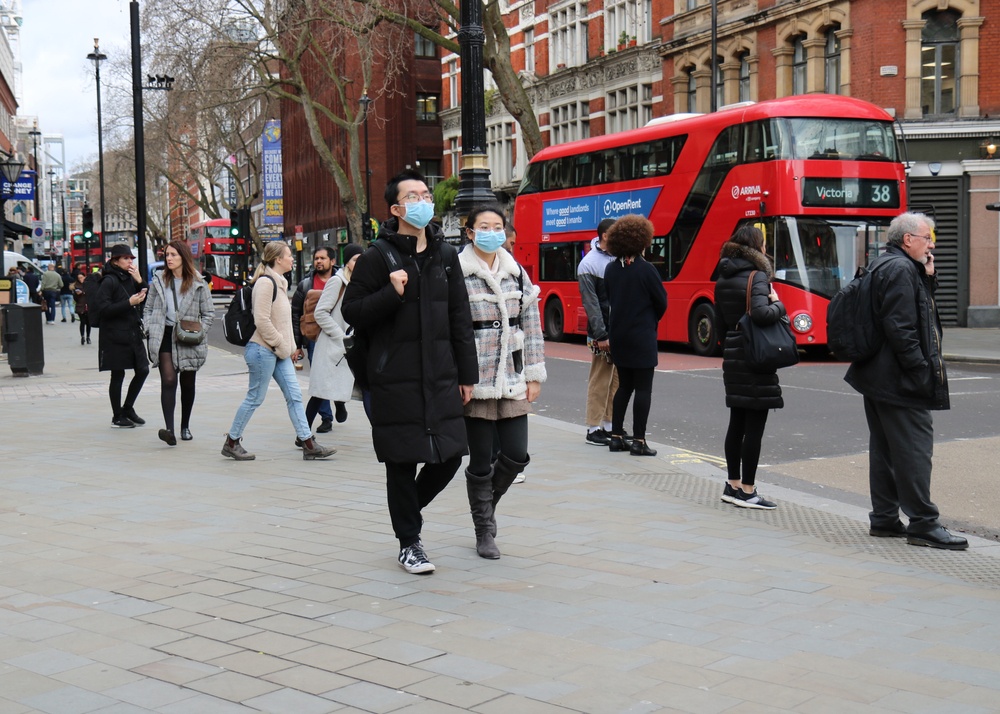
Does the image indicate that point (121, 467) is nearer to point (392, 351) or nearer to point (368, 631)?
point (392, 351)

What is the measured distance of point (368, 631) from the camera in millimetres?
4840

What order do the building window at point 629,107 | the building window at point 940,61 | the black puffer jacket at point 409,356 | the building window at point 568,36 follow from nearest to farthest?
the black puffer jacket at point 409,356
the building window at point 940,61
the building window at point 629,107
the building window at point 568,36

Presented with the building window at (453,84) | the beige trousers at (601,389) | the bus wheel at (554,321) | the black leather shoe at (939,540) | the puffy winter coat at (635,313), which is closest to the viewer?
the black leather shoe at (939,540)

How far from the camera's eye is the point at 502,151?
5172cm

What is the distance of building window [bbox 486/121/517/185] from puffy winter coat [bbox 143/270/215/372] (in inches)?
1603

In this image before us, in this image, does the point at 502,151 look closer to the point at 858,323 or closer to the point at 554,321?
the point at 554,321

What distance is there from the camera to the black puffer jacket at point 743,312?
7.41 meters

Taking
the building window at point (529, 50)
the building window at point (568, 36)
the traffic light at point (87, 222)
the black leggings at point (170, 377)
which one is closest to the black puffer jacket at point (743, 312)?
the black leggings at point (170, 377)

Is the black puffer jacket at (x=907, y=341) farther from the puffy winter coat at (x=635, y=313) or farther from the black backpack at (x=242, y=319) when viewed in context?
the black backpack at (x=242, y=319)

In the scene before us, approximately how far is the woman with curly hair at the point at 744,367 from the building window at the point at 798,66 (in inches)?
1007

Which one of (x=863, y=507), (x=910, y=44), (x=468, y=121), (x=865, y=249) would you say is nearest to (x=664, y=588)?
(x=863, y=507)

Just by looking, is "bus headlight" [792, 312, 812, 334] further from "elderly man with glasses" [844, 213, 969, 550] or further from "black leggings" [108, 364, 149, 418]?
"elderly man with glasses" [844, 213, 969, 550]

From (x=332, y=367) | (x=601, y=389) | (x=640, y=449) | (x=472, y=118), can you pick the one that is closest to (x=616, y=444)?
(x=640, y=449)

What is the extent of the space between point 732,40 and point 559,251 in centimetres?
1115
